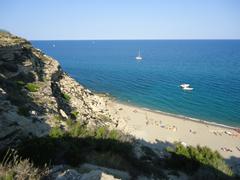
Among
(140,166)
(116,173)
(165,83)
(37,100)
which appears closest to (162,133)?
(37,100)

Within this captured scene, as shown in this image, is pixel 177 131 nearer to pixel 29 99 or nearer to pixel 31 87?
pixel 31 87

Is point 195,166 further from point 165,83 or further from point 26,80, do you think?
point 165,83

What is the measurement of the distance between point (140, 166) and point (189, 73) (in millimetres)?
72773

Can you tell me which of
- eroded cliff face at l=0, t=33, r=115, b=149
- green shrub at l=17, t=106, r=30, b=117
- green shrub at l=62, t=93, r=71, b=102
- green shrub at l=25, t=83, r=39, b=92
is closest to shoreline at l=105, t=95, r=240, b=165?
green shrub at l=62, t=93, r=71, b=102

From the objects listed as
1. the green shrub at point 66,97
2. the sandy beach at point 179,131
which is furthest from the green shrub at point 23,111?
the sandy beach at point 179,131

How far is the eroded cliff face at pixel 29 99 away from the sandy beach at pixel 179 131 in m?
7.83

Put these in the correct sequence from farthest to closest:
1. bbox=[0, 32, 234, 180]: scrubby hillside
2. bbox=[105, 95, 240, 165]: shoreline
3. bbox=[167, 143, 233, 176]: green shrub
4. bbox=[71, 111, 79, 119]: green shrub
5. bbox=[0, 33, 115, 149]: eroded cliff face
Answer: bbox=[105, 95, 240, 165]: shoreline → bbox=[71, 111, 79, 119]: green shrub → bbox=[167, 143, 233, 176]: green shrub → bbox=[0, 33, 115, 149]: eroded cliff face → bbox=[0, 32, 234, 180]: scrubby hillside

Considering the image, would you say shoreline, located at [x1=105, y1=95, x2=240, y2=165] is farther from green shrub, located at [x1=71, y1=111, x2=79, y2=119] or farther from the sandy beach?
green shrub, located at [x1=71, y1=111, x2=79, y2=119]

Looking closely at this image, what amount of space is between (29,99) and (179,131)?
2208 centimetres

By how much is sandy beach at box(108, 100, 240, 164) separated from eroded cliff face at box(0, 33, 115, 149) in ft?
25.7

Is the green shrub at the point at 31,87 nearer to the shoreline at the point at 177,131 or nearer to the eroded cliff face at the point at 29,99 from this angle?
the eroded cliff face at the point at 29,99

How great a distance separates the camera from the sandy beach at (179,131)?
95.0 ft

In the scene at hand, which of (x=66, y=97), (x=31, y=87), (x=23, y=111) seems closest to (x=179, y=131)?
(x=66, y=97)

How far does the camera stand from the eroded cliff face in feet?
35.7
